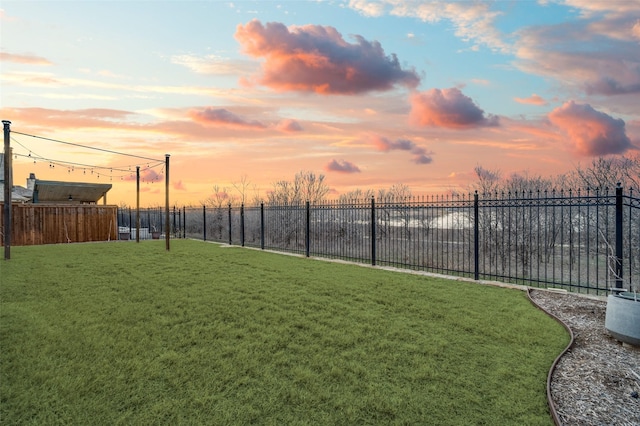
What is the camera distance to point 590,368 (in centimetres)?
444

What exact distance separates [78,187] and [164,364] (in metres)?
26.8

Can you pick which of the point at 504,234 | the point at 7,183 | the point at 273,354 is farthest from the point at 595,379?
the point at 7,183

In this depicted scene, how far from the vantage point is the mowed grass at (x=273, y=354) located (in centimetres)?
335

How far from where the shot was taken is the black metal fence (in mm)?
8555

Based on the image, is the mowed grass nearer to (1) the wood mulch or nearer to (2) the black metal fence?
(1) the wood mulch

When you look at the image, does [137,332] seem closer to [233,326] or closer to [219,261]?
[233,326]

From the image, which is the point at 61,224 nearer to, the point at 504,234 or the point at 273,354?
the point at 273,354

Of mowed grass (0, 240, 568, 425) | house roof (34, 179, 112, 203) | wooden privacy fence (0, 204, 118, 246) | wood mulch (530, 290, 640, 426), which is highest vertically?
house roof (34, 179, 112, 203)

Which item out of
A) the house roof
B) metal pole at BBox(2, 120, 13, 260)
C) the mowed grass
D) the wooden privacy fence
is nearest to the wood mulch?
Result: the mowed grass

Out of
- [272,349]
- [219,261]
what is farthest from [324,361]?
[219,261]

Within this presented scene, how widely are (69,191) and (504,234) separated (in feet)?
88.8

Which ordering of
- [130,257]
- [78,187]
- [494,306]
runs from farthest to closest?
[78,187]
[130,257]
[494,306]

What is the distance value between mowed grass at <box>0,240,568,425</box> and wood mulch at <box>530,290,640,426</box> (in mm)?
207

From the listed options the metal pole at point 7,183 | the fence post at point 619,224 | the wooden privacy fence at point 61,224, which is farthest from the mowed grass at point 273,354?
the wooden privacy fence at point 61,224
